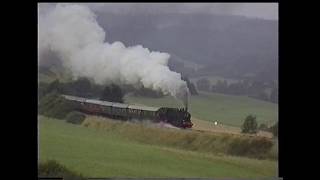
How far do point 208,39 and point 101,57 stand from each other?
1.23 metres

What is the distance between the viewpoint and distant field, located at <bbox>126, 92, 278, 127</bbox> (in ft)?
19.4

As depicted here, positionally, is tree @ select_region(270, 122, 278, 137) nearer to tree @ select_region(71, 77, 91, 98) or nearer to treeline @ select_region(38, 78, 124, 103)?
treeline @ select_region(38, 78, 124, 103)

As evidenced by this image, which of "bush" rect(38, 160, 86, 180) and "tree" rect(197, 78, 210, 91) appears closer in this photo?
"bush" rect(38, 160, 86, 180)

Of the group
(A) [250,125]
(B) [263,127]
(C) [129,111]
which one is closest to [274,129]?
(B) [263,127]

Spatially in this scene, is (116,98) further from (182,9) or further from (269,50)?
(269,50)

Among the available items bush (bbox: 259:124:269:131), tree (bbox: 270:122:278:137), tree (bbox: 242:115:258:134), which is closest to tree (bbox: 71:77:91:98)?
tree (bbox: 242:115:258:134)

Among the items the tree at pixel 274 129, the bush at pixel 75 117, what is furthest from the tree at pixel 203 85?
the bush at pixel 75 117

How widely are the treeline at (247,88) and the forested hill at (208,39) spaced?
97mm

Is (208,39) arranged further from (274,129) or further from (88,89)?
(88,89)

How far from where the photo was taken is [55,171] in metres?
5.87

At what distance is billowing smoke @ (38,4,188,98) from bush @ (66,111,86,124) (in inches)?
16.9

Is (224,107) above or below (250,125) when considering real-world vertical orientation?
above
